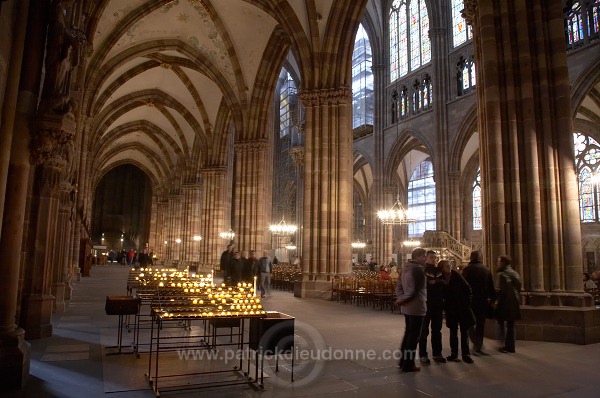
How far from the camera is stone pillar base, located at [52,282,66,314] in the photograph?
32.6ft

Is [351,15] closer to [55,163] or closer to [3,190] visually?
[55,163]

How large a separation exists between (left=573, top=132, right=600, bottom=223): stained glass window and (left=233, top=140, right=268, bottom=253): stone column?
17.3 meters

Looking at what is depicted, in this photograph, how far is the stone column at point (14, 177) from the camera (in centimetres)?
437

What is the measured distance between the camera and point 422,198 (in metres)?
37.5

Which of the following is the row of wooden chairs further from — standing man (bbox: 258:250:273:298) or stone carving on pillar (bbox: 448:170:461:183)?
stone carving on pillar (bbox: 448:170:461:183)

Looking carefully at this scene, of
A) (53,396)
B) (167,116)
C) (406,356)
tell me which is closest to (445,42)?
(167,116)

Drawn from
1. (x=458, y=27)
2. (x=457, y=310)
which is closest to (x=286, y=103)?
(x=458, y=27)

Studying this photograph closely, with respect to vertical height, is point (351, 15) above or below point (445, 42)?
below

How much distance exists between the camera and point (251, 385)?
4527 mm

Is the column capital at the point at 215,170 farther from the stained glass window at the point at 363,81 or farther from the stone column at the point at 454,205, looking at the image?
the stone column at the point at 454,205

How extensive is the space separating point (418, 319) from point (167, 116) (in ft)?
98.4

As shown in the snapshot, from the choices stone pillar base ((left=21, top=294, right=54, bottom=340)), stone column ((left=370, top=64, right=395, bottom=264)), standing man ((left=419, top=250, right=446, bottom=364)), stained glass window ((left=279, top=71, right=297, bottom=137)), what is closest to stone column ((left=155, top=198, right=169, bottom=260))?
stained glass window ((left=279, top=71, right=297, bottom=137))

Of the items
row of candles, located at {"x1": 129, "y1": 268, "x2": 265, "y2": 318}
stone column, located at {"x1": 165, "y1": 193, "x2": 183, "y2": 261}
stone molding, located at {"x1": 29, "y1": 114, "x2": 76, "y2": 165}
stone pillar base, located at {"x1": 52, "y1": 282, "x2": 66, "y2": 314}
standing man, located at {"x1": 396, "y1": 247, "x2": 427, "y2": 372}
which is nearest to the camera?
row of candles, located at {"x1": 129, "y1": 268, "x2": 265, "y2": 318}

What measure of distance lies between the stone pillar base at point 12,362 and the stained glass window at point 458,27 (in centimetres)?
2610
